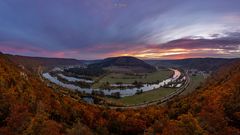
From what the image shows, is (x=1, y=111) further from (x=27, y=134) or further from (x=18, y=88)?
(x=18, y=88)

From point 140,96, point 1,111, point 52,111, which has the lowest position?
point 140,96

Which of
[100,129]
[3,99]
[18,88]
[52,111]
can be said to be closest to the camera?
[3,99]

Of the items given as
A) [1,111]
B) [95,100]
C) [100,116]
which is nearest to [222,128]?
[1,111]

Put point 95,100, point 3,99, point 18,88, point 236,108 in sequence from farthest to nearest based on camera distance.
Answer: point 95,100 → point 18,88 → point 3,99 → point 236,108

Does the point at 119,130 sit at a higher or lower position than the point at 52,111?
lower

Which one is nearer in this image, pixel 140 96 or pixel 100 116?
pixel 100 116

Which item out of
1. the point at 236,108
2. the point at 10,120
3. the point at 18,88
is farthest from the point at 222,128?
the point at 18,88

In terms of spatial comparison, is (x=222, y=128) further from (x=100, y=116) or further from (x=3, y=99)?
(x=100, y=116)

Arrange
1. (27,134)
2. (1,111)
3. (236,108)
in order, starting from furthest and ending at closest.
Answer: (1,111) < (236,108) < (27,134)

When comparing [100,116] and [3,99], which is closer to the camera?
[3,99]
